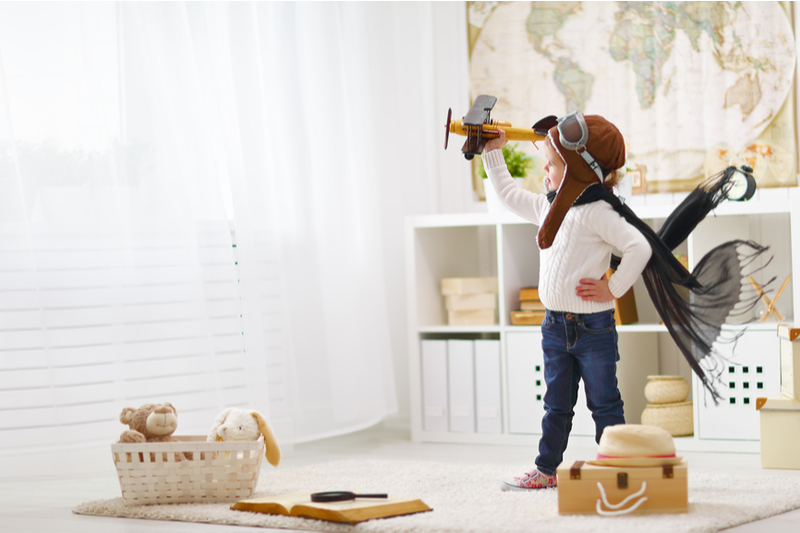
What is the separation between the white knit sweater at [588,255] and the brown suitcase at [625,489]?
1.24 ft

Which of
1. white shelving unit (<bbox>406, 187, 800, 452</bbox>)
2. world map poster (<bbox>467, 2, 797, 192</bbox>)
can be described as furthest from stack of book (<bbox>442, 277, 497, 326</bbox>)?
world map poster (<bbox>467, 2, 797, 192</bbox>)

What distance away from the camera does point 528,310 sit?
8.84 ft

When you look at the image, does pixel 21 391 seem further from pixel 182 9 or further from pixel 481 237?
pixel 481 237

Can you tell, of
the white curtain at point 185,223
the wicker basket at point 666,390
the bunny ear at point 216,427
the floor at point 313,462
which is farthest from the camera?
the wicker basket at point 666,390

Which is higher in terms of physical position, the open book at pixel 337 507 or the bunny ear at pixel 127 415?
the bunny ear at pixel 127 415

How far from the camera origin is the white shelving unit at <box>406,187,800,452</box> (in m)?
2.46

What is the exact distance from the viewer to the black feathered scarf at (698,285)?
5.82 feet

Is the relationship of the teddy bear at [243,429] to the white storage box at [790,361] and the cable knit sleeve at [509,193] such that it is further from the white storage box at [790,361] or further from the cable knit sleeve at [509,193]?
the white storage box at [790,361]

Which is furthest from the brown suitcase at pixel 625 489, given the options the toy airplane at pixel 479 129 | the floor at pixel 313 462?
the toy airplane at pixel 479 129

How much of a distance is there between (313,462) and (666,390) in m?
1.07

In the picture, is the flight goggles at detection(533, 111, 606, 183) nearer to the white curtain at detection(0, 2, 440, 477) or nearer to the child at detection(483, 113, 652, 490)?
the child at detection(483, 113, 652, 490)

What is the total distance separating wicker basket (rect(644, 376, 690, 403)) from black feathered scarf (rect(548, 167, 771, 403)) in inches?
28.9

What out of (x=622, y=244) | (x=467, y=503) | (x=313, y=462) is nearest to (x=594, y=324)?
(x=622, y=244)

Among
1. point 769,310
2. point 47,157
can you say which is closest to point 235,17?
point 47,157
